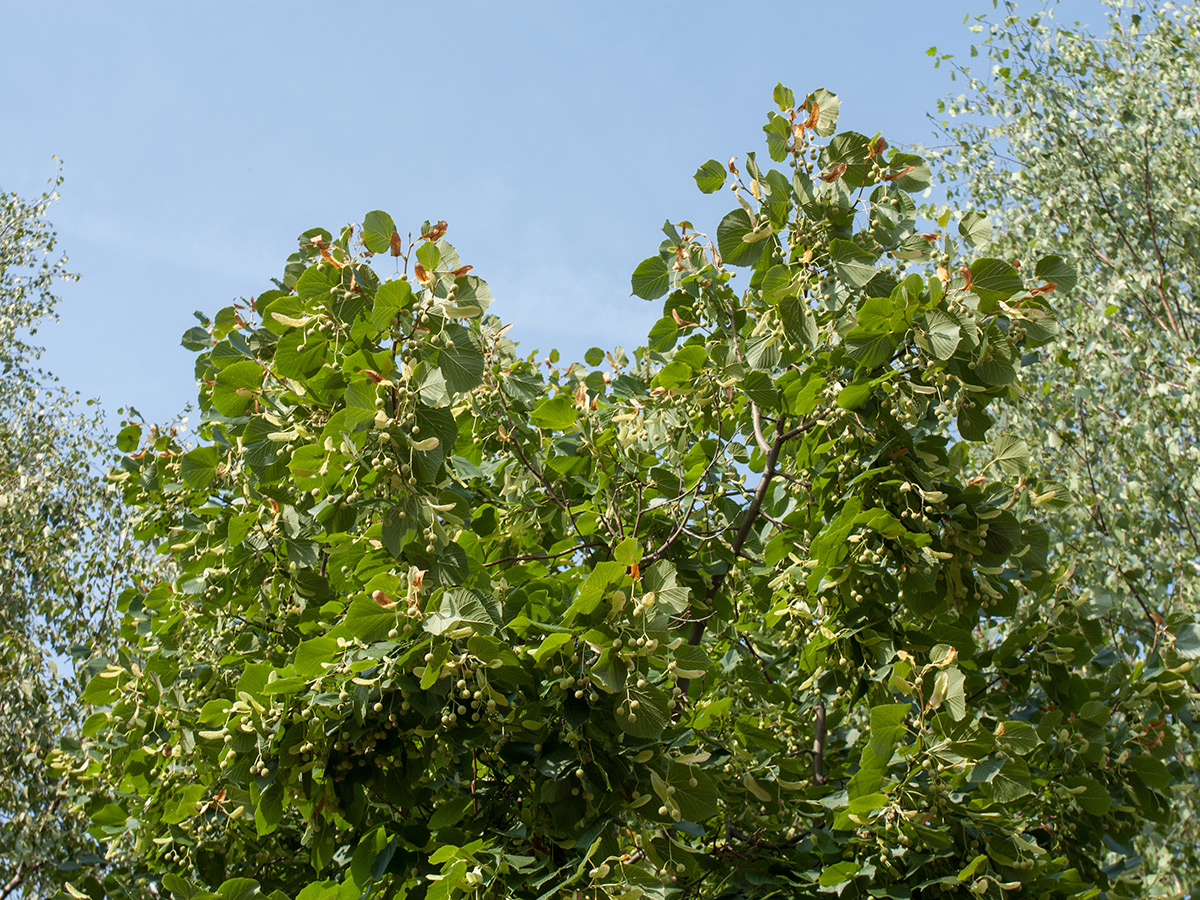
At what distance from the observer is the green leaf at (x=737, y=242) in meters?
3.65

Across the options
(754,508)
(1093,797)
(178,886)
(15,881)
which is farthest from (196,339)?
(15,881)

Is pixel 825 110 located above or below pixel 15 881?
above

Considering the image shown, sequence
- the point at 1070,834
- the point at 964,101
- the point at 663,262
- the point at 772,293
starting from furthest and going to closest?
the point at 964,101 → the point at 663,262 → the point at 1070,834 → the point at 772,293

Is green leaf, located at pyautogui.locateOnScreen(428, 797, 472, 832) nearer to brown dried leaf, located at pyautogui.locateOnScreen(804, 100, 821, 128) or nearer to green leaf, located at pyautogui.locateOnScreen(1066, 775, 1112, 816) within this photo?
green leaf, located at pyautogui.locateOnScreen(1066, 775, 1112, 816)

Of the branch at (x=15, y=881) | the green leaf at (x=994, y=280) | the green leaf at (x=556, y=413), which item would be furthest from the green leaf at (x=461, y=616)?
the branch at (x=15, y=881)

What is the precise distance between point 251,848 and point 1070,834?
138 inches

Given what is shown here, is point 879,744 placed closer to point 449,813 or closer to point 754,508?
point 754,508

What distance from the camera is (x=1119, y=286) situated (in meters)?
8.21

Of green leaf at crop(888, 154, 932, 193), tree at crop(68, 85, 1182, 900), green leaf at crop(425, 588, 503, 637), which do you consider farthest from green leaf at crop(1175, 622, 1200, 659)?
green leaf at crop(425, 588, 503, 637)

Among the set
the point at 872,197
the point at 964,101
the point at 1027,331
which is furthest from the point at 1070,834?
the point at 964,101

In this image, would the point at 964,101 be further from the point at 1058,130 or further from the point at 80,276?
the point at 80,276

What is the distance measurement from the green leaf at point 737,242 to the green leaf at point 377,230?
1.32 meters

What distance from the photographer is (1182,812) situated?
22.2 ft

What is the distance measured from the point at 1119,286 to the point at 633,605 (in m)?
7.37
